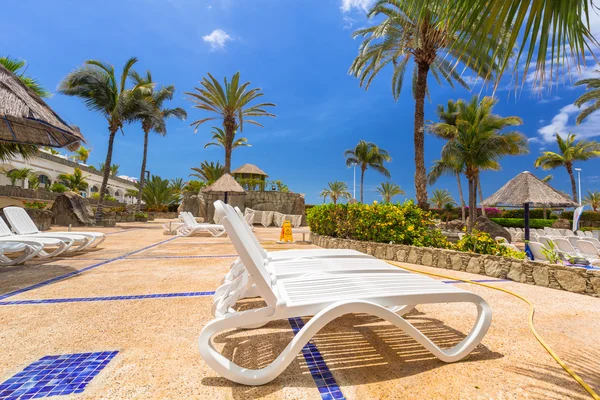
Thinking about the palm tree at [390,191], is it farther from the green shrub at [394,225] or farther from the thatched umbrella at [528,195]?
the green shrub at [394,225]

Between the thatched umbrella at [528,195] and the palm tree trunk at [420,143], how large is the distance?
7.76 ft

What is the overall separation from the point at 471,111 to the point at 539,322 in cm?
1985

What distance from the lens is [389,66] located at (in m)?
12.9

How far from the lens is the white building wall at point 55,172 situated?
85.3ft

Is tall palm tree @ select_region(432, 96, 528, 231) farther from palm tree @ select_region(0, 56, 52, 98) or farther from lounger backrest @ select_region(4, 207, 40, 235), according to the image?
palm tree @ select_region(0, 56, 52, 98)

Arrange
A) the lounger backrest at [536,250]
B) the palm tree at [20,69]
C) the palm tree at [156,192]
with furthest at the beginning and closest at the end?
the palm tree at [156,192]
the palm tree at [20,69]
the lounger backrest at [536,250]

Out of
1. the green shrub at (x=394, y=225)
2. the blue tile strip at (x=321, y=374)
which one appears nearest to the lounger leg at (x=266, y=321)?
the blue tile strip at (x=321, y=374)

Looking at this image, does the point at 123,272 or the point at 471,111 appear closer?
the point at 123,272

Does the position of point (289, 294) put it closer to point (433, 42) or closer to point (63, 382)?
point (63, 382)

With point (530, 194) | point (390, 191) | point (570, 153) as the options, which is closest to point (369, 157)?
point (390, 191)

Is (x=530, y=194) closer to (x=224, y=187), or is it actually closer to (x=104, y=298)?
(x=104, y=298)

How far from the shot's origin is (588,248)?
5719mm

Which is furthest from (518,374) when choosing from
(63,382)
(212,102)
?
(212,102)

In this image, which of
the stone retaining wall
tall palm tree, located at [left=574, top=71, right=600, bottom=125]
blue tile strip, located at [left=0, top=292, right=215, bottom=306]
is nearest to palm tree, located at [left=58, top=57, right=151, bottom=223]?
blue tile strip, located at [left=0, top=292, right=215, bottom=306]
